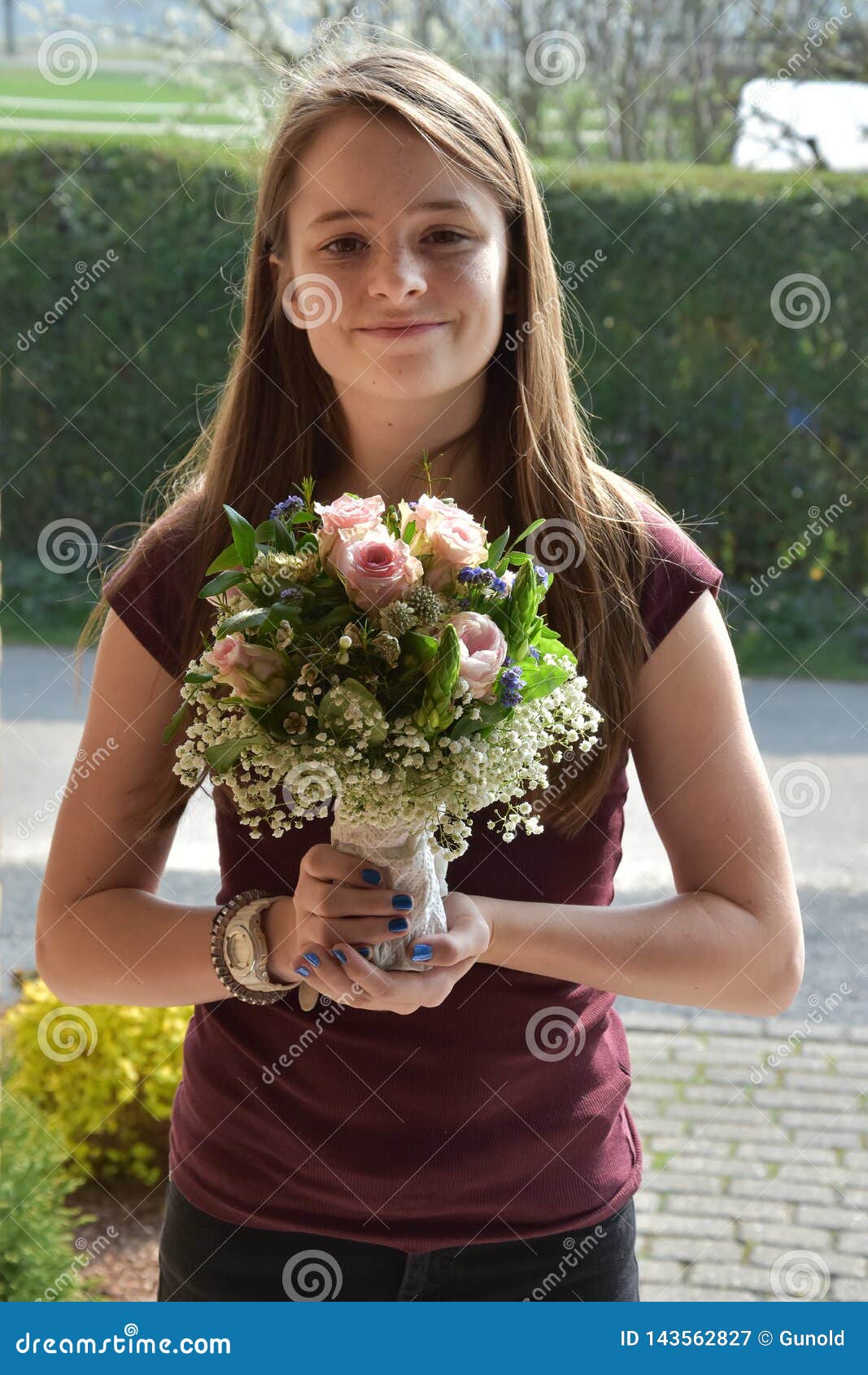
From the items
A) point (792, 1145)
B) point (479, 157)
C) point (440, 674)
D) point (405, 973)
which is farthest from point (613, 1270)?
point (792, 1145)

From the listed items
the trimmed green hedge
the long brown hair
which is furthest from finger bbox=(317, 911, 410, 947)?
the trimmed green hedge

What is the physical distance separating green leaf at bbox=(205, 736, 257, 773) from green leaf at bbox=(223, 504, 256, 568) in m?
0.23

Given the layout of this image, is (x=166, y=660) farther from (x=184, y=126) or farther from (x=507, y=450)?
(x=184, y=126)

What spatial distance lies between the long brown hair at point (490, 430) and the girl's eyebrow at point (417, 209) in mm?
63

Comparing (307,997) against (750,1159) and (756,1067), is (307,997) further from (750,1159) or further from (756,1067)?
(756,1067)

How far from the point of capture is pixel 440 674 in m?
1.72

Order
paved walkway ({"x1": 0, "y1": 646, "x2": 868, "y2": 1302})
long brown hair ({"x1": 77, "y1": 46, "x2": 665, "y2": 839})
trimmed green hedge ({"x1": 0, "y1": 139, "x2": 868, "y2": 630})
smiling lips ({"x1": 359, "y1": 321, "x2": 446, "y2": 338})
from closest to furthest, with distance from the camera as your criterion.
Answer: smiling lips ({"x1": 359, "y1": 321, "x2": 446, "y2": 338})
long brown hair ({"x1": 77, "y1": 46, "x2": 665, "y2": 839})
paved walkway ({"x1": 0, "y1": 646, "x2": 868, "y2": 1302})
trimmed green hedge ({"x1": 0, "y1": 139, "x2": 868, "y2": 630})

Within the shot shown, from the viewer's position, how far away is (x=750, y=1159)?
526 cm

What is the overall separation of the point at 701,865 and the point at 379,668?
0.68 metres

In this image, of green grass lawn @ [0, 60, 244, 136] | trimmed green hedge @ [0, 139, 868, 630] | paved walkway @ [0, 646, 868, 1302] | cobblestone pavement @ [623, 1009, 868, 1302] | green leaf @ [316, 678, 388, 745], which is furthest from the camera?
green grass lawn @ [0, 60, 244, 136]

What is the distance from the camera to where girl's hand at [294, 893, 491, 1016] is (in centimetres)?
187

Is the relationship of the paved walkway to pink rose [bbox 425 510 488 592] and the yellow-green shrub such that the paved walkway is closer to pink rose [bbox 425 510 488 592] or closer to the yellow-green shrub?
the yellow-green shrub

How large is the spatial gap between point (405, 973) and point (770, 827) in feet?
2.04

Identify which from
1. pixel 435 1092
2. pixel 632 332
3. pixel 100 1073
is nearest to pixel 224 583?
pixel 435 1092
